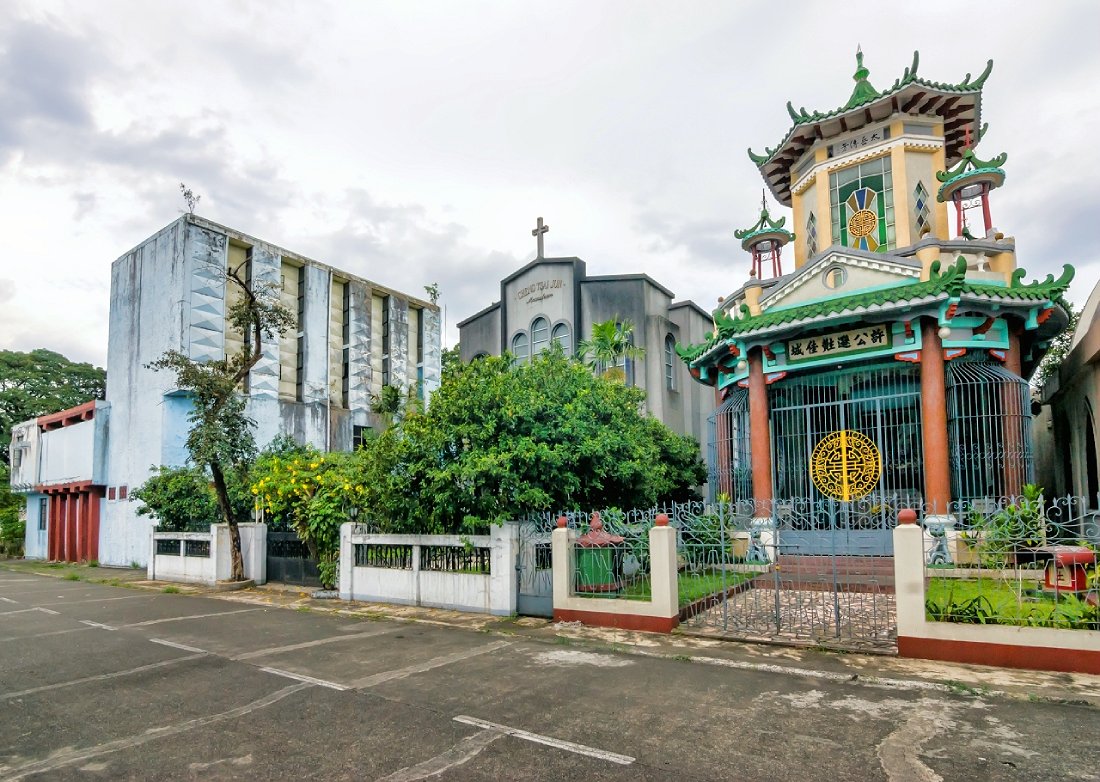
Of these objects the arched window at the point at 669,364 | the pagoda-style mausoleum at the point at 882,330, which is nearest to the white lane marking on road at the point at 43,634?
the pagoda-style mausoleum at the point at 882,330

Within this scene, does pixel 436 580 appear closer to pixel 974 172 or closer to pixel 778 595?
pixel 778 595

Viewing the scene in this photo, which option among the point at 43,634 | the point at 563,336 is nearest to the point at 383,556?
the point at 43,634

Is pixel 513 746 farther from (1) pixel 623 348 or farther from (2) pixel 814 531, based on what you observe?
(1) pixel 623 348

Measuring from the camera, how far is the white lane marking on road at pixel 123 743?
15.9 feet

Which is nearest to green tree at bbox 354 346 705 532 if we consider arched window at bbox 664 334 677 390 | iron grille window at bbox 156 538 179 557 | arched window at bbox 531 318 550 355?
iron grille window at bbox 156 538 179 557

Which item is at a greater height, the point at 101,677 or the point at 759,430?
the point at 759,430

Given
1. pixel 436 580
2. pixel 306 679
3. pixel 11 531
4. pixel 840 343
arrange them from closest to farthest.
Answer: pixel 306 679 < pixel 436 580 < pixel 840 343 < pixel 11 531

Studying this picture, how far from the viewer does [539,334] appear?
2517 cm

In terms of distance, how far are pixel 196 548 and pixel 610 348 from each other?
13.5 m

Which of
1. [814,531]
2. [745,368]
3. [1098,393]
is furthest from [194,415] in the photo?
[1098,393]

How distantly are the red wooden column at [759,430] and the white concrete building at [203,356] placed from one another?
17557 mm

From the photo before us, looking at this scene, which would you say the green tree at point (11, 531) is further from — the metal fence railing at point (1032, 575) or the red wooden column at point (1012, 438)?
the red wooden column at point (1012, 438)

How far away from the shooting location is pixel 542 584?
1049 cm

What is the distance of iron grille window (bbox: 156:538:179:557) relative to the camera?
18078 mm
